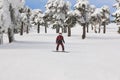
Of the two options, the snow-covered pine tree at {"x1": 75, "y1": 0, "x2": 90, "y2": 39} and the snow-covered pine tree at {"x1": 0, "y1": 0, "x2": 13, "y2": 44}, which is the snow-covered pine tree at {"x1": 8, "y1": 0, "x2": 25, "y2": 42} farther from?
the snow-covered pine tree at {"x1": 75, "y1": 0, "x2": 90, "y2": 39}

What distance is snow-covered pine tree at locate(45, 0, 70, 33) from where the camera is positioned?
255 feet

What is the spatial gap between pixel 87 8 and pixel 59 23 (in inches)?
420

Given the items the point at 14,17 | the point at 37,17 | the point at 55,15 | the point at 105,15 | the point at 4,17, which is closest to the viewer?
the point at 4,17

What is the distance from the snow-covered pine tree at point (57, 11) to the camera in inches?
3061

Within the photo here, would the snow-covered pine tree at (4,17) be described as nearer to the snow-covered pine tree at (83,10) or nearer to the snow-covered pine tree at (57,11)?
the snow-covered pine tree at (83,10)

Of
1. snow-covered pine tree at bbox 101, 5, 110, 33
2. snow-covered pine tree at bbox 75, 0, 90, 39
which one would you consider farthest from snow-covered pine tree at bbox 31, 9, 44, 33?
snow-covered pine tree at bbox 75, 0, 90, 39

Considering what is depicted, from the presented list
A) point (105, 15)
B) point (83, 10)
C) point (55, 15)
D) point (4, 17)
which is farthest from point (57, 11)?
point (4, 17)

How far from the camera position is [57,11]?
78.9 m

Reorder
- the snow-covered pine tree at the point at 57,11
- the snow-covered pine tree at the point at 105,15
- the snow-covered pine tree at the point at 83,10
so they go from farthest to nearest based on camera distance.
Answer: the snow-covered pine tree at the point at 105,15
the snow-covered pine tree at the point at 57,11
the snow-covered pine tree at the point at 83,10

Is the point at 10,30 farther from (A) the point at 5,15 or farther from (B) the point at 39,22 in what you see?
(B) the point at 39,22

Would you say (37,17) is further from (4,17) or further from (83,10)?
(4,17)

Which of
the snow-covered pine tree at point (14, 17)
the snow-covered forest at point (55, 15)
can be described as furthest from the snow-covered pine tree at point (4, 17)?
the snow-covered pine tree at point (14, 17)

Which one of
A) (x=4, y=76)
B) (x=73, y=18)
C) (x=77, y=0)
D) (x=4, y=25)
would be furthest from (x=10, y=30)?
(x=4, y=76)

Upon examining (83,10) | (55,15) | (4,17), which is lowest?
(4,17)
